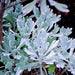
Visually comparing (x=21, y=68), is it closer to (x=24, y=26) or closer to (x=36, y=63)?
(x=36, y=63)

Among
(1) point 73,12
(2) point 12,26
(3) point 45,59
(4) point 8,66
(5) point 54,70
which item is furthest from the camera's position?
(1) point 73,12

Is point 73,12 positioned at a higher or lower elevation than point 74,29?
higher

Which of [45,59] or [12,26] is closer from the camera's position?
[45,59]

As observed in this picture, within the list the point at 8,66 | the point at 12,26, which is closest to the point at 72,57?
the point at 8,66

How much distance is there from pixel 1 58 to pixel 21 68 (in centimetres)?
21

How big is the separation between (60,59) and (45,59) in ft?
0.38

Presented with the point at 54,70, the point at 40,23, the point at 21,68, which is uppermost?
the point at 40,23

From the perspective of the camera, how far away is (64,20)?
304 cm

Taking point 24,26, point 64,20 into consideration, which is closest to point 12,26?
point 24,26

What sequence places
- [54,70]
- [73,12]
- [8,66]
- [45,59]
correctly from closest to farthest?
1. [45,59]
2. [8,66]
3. [54,70]
4. [73,12]

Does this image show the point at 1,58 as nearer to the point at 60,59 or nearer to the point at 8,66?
the point at 8,66

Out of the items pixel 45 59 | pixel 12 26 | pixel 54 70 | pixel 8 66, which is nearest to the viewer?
pixel 45 59

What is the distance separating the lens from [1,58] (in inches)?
51.8

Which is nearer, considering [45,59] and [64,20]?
[45,59]
